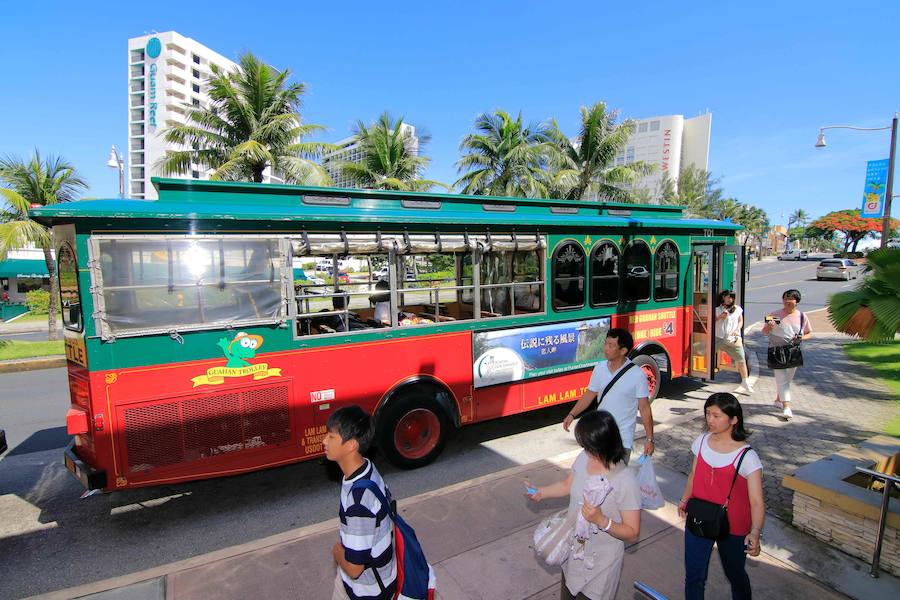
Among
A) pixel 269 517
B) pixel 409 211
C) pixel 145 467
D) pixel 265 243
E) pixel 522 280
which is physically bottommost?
pixel 269 517

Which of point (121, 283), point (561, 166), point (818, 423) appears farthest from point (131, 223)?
point (561, 166)

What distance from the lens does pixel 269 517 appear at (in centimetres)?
470

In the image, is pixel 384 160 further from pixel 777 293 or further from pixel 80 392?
pixel 777 293

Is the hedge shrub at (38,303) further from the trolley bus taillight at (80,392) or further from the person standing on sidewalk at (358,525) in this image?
the person standing on sidewalk at (358,525)

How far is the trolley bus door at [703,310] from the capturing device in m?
8.10

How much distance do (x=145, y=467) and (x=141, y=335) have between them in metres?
1.18

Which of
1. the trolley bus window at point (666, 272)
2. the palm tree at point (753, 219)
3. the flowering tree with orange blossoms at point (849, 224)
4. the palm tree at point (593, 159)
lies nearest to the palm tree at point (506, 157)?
the palm tree at point (593, 159)

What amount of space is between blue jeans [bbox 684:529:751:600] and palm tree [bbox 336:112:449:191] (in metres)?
18.5

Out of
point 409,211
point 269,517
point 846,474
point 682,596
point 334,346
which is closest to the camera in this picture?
point 682,596

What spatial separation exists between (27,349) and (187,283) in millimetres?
12551

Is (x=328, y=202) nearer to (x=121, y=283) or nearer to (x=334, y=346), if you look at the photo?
(x=334, y=346)

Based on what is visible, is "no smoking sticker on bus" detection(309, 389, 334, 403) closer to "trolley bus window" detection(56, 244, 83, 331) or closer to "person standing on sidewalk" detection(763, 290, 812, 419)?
"trolley bus window" detection(56, 244, 83, 331)

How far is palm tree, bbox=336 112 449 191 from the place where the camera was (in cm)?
2048

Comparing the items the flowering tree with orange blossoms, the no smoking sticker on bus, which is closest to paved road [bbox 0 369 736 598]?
the no smoking sticker on bus
